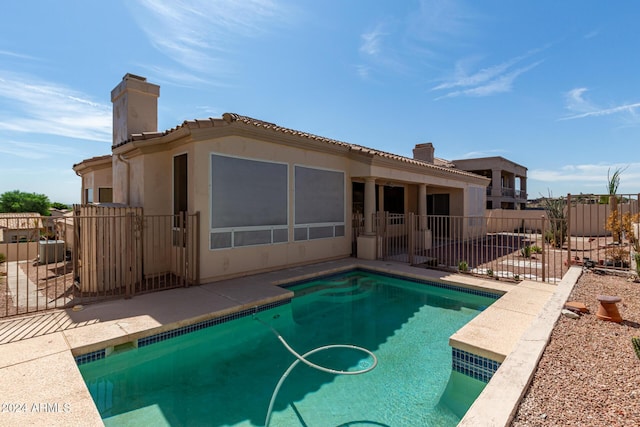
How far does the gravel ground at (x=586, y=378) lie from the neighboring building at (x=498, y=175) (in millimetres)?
31629

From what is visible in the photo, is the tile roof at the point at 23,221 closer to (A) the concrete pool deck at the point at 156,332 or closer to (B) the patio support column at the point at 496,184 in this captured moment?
(A) the concrete pool deck at the point at 156,332

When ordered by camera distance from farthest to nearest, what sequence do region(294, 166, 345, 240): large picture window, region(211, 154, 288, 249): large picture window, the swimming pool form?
region(294, 166, 345, 240): large picture window, region(211, 154, 288, 249): large picture window, the swimming pool

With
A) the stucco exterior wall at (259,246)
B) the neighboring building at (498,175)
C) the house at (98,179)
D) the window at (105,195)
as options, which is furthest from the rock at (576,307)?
the neighboring building at (498,175)

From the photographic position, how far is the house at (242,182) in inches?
321

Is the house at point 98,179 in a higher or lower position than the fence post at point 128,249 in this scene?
higher

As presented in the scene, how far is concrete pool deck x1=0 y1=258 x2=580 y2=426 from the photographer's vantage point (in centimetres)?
306

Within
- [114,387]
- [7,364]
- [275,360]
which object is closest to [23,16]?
[7,364]

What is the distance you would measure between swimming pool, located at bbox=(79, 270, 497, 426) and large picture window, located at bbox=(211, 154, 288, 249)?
2.76 m

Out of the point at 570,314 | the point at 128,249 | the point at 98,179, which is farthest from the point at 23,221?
the point at 570,314

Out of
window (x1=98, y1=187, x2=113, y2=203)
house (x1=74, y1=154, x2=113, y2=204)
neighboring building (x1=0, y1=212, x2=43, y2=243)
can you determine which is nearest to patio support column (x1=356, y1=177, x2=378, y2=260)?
neighboring building (x1=0, y1=212, x2=43, y2=243)

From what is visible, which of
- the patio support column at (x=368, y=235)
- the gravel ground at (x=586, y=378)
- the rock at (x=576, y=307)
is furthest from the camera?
the patio support column at (x=368, y=235)

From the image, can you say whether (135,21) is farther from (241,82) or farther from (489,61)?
(489,61)

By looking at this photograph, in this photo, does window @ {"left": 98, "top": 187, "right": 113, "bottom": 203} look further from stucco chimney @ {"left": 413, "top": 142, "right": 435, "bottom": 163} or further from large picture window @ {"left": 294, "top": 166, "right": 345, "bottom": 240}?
stucco chimney @ {"left": 413, "top": 142, "right": 435, "bottom": 163}

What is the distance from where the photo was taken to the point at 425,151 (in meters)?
21.7
